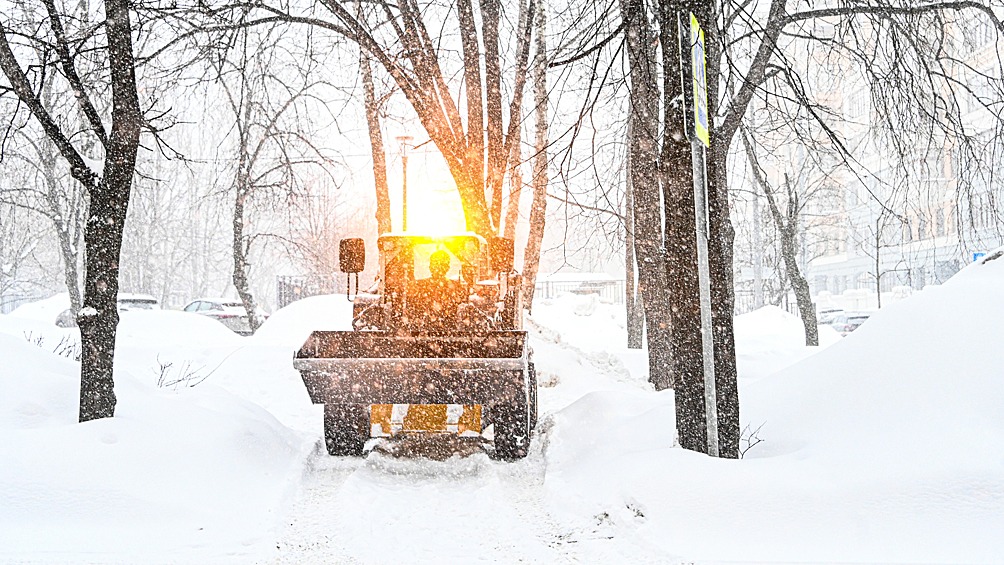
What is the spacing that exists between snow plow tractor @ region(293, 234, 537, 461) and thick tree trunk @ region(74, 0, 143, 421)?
1508 millimetres

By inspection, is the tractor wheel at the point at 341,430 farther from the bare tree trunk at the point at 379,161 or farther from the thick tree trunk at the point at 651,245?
the bare tree trunk at the point at 379,161

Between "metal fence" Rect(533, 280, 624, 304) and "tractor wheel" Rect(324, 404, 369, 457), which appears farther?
"metal fence" Rect(533, 280, 624, 304)

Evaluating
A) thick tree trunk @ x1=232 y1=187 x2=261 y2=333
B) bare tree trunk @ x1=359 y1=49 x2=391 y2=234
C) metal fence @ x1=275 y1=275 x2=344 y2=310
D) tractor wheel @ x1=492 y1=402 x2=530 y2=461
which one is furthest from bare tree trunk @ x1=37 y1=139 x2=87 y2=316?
metal fence @ x1=275 y1=275 x2=344 y2=310

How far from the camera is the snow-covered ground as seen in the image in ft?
14.2

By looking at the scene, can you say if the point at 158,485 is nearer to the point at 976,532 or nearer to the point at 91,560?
the point at 91,560

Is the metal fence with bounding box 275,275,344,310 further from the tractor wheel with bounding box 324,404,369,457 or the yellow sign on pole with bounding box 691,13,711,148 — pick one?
the yellow sign on pole with bounding box 691,13,711,148

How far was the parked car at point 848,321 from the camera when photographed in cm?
3209

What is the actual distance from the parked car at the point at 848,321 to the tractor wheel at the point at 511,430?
27897 millimetres

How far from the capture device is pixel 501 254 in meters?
8.61

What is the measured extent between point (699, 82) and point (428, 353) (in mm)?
3287

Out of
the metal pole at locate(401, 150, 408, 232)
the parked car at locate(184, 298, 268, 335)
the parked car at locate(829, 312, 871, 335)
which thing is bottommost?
the parked car at locate(829, 312, 871, 335)

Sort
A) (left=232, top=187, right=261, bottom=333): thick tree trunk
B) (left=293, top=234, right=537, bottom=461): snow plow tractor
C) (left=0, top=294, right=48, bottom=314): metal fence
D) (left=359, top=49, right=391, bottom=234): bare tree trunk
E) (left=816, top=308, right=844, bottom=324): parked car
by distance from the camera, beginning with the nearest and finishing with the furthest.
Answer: (left=293, top=234, right=537, bottom=461): snow plow tractor → (left=359, top=49, right=391, bottom=234): bare tree trunk → (left=232, top=187, right=261, bottom=333): thick tree trunk → (left=816, top=308, right=844, bottom=324): parked car → (left=0, top=294, right=48, bottom=314): metal fence

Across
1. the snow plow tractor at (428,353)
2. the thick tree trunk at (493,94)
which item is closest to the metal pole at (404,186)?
the thick tree trunk at (493,94)

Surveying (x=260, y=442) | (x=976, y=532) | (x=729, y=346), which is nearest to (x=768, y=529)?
(x=976, y=532)
